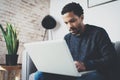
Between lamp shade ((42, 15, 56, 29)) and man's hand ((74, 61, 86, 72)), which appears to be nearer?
man's hand ((74, 61, 86, 72))

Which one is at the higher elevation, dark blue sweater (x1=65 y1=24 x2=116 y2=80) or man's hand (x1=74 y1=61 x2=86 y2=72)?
dark blue sweater (x1=65 y1=24 x2=116 y2=80)

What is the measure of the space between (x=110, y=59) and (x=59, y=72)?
1.19 ft

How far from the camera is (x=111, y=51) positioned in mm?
1323

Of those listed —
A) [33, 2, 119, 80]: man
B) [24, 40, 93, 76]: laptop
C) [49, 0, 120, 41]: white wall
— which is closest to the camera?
[24, 40, 93, 76]: laptop

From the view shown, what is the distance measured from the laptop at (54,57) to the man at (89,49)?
0.22ft

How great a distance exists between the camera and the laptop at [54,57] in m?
1.16

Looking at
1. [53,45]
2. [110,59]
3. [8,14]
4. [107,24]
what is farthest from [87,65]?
[8,14]

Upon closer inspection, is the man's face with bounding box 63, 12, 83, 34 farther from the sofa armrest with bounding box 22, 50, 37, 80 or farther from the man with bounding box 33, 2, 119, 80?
the sofa armrest with bounding box 22, 50, 37, 80

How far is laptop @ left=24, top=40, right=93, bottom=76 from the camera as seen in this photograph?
1159 millimetres

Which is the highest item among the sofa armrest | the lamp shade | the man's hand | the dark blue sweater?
the lamp shade

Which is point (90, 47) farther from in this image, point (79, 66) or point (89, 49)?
point (79, 66)

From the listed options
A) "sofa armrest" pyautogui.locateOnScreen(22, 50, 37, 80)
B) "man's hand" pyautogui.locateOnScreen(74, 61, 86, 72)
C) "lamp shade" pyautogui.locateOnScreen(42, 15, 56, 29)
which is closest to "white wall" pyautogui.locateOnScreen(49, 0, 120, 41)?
"lamp shade" pyautogui.locateOnScreen(42, 15, 56, 29)

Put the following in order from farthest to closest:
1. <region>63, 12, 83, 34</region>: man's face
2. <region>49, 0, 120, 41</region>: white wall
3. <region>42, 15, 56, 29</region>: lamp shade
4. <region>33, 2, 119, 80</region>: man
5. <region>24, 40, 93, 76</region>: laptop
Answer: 1. <region>42, 15, 56, 29</region>: lamp shade
2. <region>49, 0, 120, 41</region>: white wall
3. <region>63, 12, 83, 34</region>: man's face
4. <region>33, 2, 119, 80</region>: man
5. <region>24, 40, 93, 76</region>: laptop

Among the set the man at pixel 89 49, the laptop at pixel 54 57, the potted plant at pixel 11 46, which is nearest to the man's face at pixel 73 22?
the man at pixel 89 49
